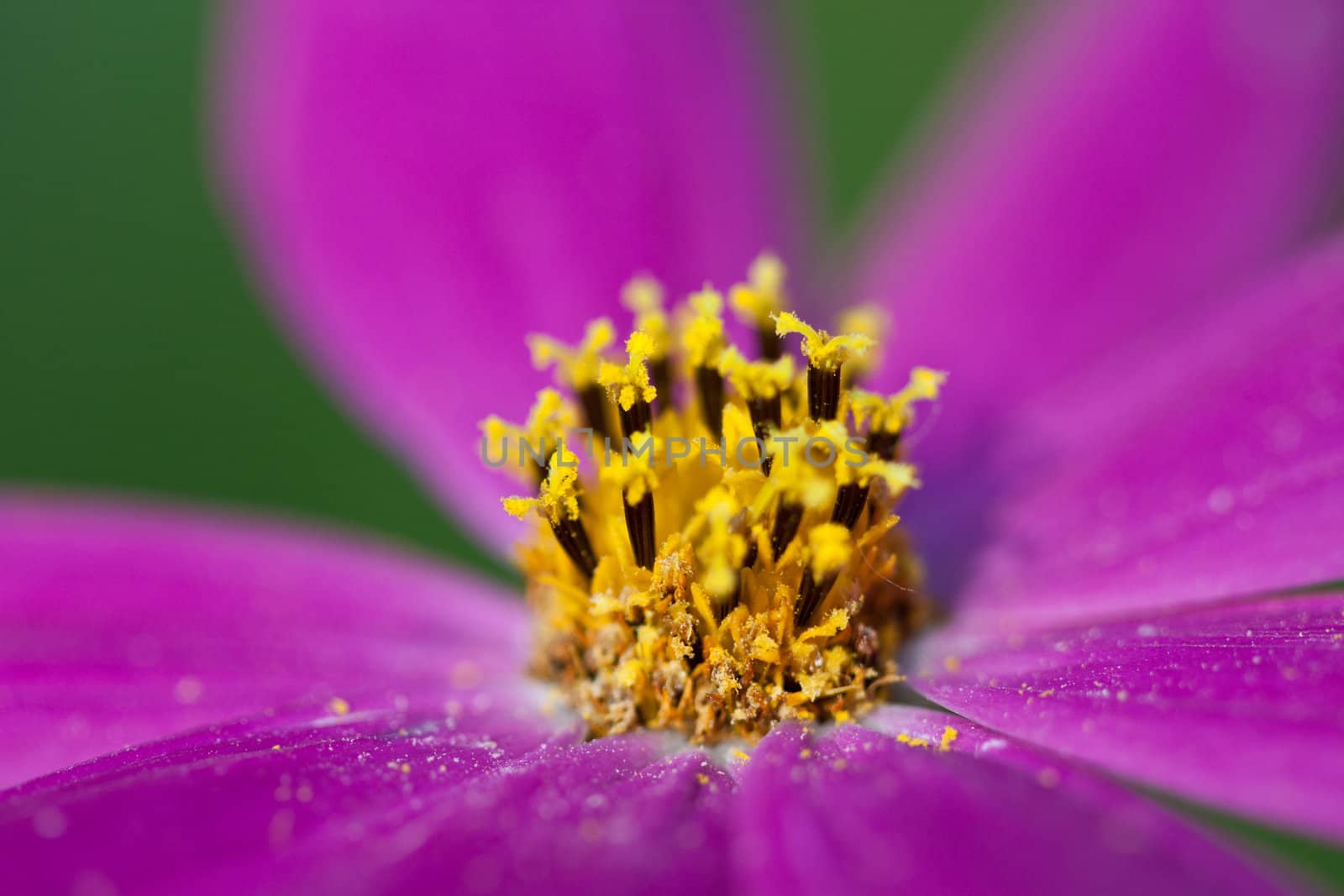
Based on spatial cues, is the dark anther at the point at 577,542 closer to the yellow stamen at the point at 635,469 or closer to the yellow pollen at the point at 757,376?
the yellow stamen at the point at 635,469

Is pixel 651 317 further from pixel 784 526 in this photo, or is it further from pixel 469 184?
pixel 469 184

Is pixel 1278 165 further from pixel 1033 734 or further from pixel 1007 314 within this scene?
pixel 1033 734

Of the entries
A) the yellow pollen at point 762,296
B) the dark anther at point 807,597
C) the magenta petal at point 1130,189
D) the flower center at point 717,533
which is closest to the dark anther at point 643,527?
the flower center at point 717,533

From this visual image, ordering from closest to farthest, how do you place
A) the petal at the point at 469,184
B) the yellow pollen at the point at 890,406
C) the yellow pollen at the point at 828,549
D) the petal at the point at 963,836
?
the petal at the point at 963,836, the yellow pollen at the point at 828,549, the yellow pollen at the point at 890,406, the petal at the point at 469,184

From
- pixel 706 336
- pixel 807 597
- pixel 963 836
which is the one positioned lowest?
pixel 963 836

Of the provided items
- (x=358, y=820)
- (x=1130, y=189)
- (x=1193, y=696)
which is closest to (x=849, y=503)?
(x=1193, y=696)

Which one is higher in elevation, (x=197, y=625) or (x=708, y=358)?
(x=708, y=358)

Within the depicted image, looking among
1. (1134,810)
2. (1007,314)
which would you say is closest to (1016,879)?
(1134,810)
